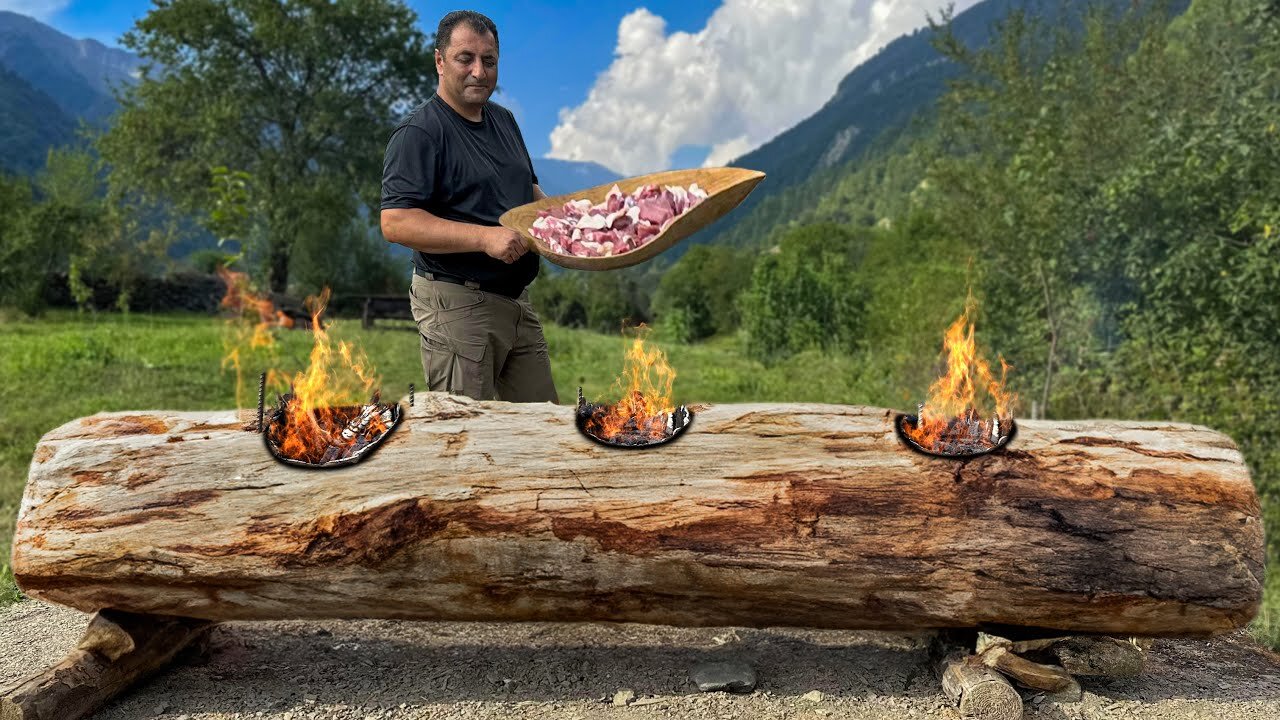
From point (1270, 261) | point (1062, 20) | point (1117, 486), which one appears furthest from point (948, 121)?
point (1117, 486)

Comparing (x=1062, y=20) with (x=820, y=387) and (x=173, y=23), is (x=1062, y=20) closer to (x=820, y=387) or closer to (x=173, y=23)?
(x=820, y=387)

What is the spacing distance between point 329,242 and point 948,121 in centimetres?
2100

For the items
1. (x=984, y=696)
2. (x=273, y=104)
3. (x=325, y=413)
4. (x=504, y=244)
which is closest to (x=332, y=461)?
(x=325, y=413)

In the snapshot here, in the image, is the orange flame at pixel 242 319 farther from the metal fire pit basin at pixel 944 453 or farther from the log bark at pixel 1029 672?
the log bark at pixel 1029 672

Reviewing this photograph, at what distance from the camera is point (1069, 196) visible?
9.72 meters

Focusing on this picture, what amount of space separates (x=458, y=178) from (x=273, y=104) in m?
22.7

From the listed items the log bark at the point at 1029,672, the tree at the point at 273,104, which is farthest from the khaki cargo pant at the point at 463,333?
the tree at the point at 273,104

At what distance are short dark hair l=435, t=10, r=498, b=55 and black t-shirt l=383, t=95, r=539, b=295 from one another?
251 millimetres

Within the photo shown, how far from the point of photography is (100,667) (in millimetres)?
3172

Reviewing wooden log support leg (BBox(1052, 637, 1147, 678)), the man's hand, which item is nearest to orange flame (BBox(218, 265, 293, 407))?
the man's hand

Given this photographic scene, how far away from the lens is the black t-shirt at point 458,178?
324 centimetres

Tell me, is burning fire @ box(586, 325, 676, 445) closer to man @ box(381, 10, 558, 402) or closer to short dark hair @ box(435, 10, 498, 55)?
man @ box(381, 10, 558, 402)

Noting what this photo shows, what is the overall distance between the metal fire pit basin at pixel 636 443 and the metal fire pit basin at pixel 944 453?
84cm

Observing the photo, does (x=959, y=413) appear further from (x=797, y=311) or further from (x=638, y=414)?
(x=797, y=311)
